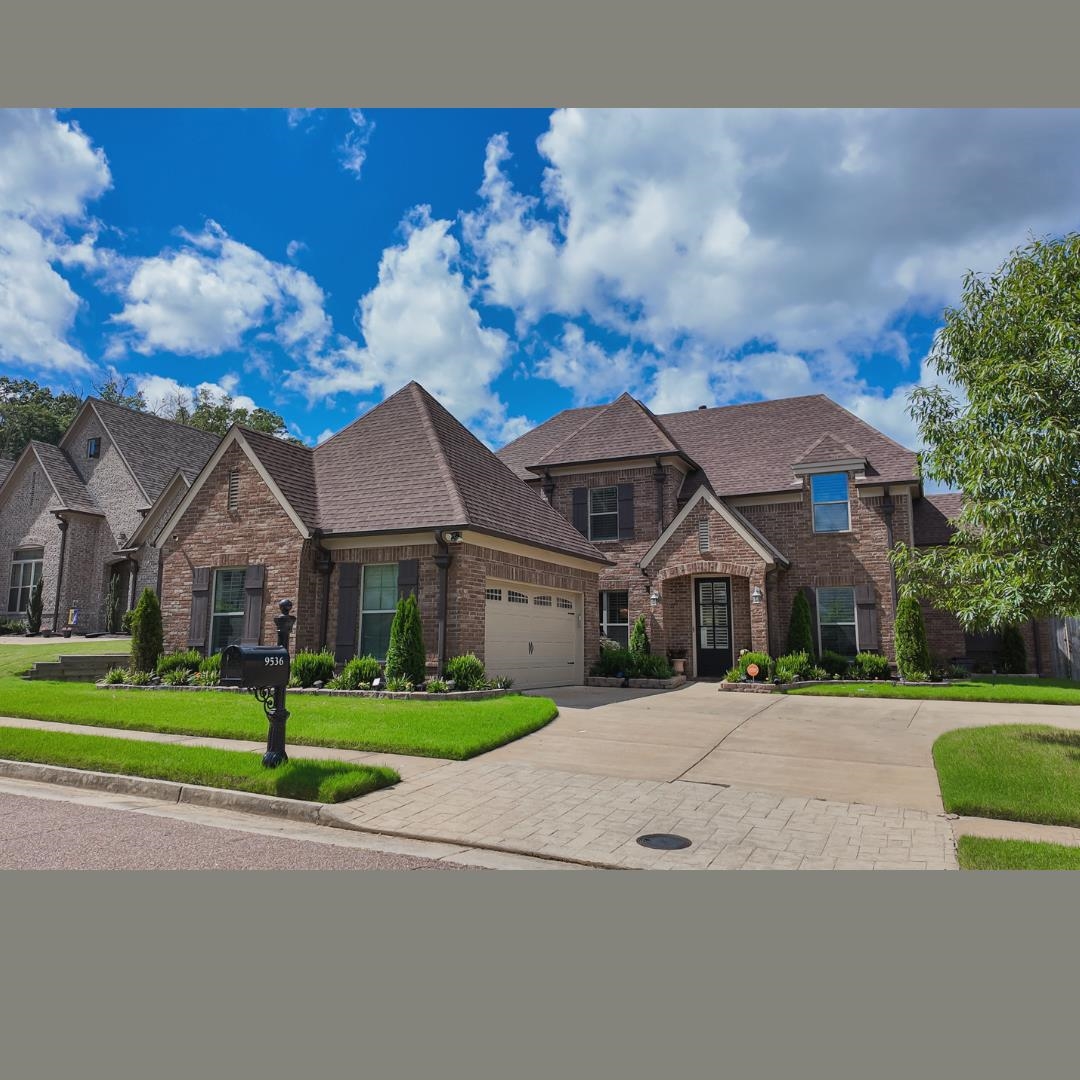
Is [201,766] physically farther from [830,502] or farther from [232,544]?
[830,502]

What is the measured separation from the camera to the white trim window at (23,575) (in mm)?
28266

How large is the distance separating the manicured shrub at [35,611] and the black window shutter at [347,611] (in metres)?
17.7

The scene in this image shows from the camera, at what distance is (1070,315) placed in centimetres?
919

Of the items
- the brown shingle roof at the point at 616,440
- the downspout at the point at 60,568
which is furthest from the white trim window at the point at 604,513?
the downspout at the point at 60,568

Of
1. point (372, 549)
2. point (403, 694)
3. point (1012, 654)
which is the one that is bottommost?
point (403, 694)

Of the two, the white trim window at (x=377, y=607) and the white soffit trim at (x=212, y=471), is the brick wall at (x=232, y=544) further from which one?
the white trim window at (x=377, y=607)

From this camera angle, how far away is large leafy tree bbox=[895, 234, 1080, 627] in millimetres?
8859

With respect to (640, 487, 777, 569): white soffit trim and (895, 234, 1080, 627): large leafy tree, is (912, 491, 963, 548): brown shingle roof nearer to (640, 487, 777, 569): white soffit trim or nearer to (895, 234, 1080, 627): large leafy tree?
(640, 487, 777, 569): white soffit trim

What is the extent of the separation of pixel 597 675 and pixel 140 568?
18.0m

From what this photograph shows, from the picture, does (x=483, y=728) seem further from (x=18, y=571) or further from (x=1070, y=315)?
(x=18, y=571)

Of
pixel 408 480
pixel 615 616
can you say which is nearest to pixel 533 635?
pixel 408 480

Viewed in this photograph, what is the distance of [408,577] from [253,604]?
370 centimetres

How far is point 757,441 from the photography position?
2455 centimetres

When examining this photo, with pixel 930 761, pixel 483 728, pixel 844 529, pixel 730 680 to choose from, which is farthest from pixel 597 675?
pixel 930 761
